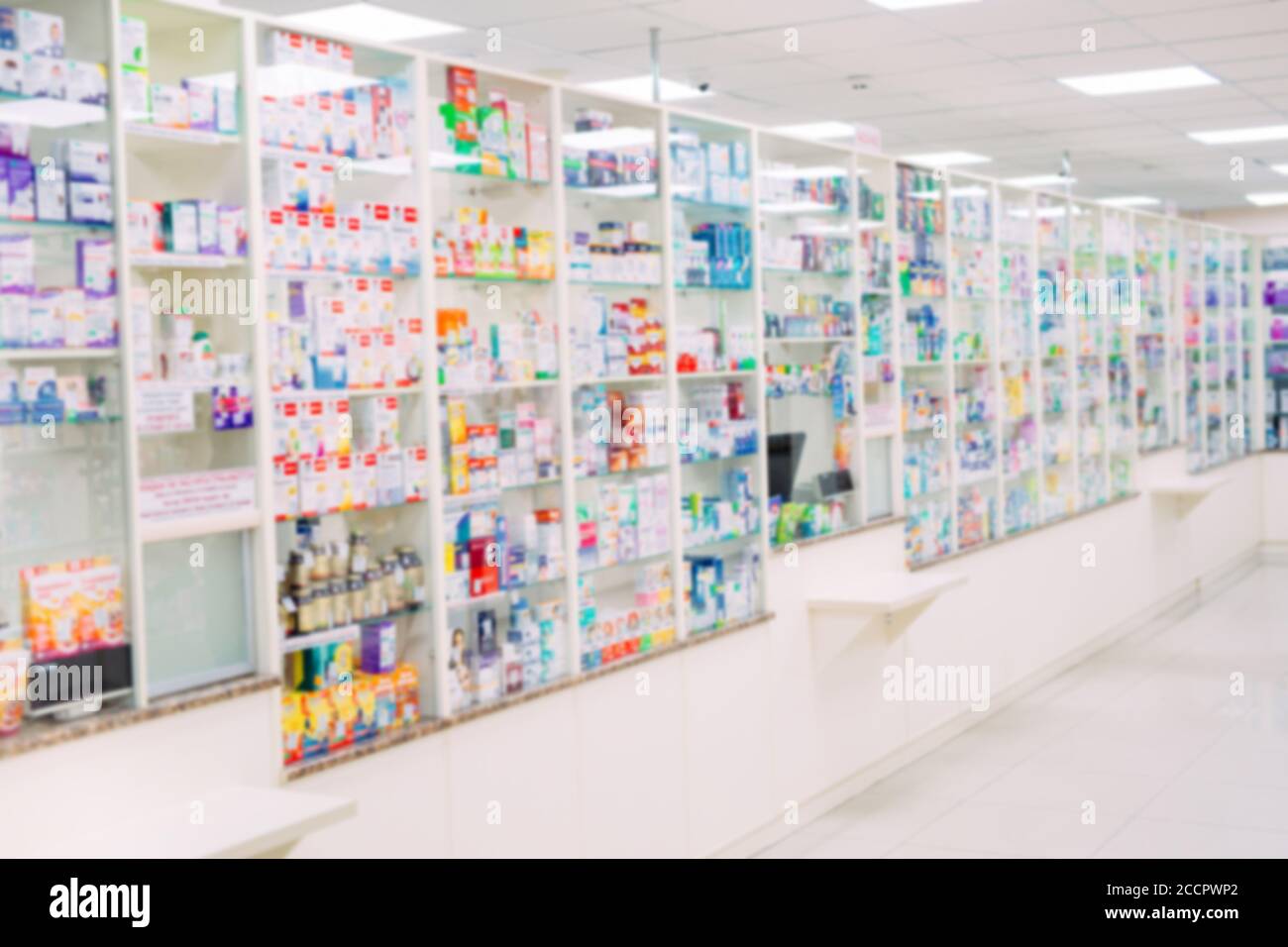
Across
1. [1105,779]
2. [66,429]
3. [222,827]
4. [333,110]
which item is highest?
[333,110]

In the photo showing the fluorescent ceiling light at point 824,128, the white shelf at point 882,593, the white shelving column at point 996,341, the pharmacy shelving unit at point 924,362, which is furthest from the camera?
the fluorescent ceiling light at point 824,128

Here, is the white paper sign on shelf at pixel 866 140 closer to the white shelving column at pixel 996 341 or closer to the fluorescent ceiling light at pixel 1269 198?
the white shelving column at pixel 996 341

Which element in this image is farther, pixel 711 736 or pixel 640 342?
pixel 711 736

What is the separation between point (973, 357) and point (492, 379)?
420cm

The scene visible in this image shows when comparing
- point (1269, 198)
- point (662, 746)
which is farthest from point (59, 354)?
point (1269, 198)

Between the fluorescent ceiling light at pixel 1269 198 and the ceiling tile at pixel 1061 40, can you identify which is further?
the fluorescent ceiling light at pixel 1269 198

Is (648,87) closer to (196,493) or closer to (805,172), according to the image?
(805,172)

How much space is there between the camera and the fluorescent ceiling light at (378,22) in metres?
6.43

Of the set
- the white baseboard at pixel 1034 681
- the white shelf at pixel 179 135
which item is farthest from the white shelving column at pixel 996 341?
the white shelf at pixel 179 135

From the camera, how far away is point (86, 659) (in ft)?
11.6

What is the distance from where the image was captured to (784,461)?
21.3 feet

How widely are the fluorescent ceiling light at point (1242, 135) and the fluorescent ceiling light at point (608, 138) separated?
640 centimetres

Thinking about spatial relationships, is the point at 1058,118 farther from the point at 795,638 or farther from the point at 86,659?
the point at 86,659

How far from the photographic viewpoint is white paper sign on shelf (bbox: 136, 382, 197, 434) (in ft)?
11.9
